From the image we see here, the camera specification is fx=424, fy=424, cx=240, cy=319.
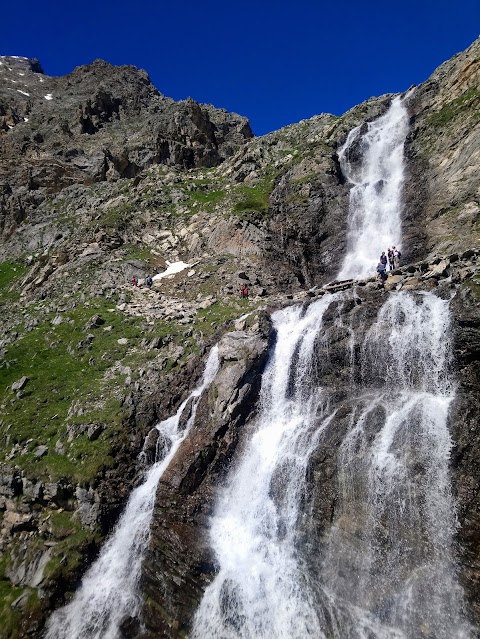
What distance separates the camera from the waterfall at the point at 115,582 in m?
16.6

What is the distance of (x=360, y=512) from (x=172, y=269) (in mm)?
31063

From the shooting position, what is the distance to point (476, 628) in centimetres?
1380

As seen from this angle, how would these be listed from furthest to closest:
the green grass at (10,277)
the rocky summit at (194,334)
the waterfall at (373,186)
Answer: the green grass at (10,277) → the waterfall at (373,186) → the rocky summit at (194,334)

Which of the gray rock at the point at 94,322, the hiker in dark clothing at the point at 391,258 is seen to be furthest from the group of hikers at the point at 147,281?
the hiker in dark clothing at the point at 391,258

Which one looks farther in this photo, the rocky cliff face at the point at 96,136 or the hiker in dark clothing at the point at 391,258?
the rocky cliff face at the point at 96,136

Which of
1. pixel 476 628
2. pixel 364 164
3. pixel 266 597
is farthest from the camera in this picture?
pixel 364 164

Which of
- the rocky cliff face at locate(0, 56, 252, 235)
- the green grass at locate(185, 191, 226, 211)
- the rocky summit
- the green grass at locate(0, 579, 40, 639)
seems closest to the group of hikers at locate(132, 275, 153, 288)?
the rocky summit

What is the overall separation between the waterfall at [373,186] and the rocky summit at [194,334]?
96 centimetres

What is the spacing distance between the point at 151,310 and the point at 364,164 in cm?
3018

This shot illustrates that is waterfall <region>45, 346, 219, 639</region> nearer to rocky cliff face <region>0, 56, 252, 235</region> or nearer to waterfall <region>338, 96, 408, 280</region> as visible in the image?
waterfall <region>338, 96, 408, 280</region>

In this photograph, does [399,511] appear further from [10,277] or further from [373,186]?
[10,277]

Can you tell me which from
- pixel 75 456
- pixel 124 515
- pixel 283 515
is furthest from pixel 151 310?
pixel 283 515

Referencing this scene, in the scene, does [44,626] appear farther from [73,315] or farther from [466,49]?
[466,49]

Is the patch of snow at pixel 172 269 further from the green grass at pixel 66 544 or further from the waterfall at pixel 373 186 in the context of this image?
the green grass at pixel 66 544
